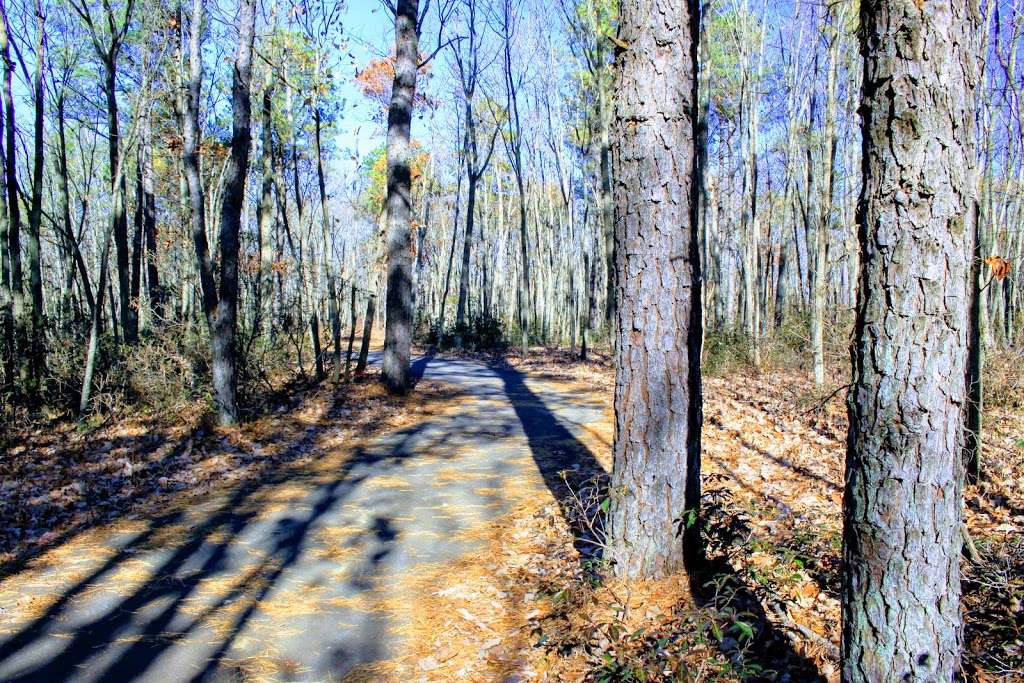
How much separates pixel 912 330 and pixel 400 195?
9638mm

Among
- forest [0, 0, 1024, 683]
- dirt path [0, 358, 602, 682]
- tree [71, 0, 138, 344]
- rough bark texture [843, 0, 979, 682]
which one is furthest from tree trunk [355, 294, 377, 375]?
rough bark texture [843, 0, 979, 682]

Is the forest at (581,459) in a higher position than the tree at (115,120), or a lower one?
lower

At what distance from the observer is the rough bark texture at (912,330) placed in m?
2.31

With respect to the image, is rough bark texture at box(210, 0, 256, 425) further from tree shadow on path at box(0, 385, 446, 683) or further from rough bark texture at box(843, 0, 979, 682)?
rough bark texture at box(843, 0, 979, 682)

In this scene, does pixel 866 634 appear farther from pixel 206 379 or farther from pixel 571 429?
pixel 206 379

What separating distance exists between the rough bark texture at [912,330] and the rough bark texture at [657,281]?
5.15 ft

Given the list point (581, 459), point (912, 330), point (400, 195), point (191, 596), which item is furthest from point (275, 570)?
point (400, 195)

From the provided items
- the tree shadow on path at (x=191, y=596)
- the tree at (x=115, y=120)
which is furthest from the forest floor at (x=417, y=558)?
the tree at (x=115, y=120)

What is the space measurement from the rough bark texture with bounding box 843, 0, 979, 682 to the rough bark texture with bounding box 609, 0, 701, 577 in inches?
61.9

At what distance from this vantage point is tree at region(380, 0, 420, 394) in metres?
11.0

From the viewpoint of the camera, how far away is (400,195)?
11.1 meters

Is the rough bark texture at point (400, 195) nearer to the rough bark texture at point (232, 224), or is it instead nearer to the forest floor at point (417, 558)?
the forest floor at point (417, 558)

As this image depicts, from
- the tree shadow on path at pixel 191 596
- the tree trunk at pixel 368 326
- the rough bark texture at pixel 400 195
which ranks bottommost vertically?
the tree shadow on path at pixel 191 596

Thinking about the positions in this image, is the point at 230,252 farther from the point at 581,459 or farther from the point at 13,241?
the point at 581,459
